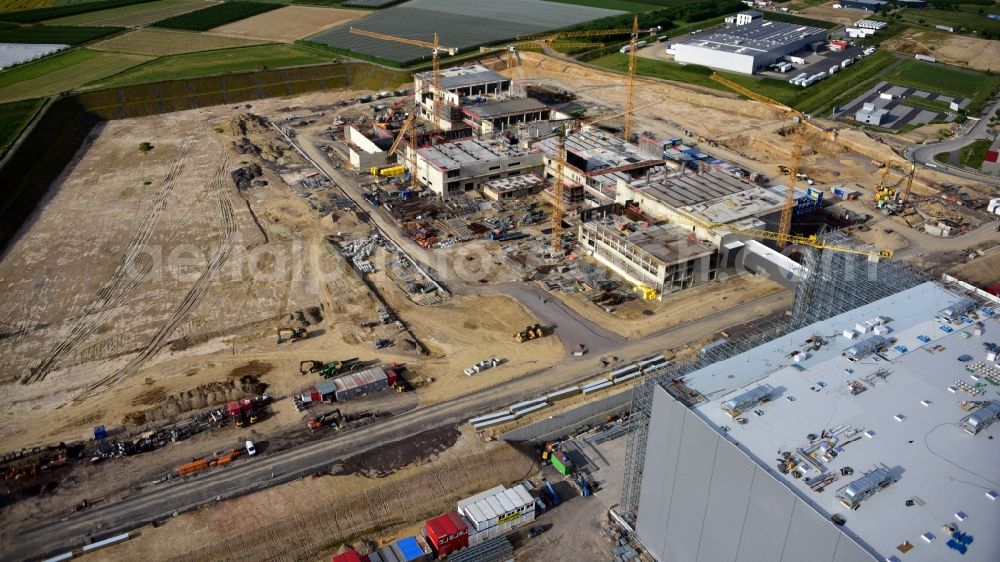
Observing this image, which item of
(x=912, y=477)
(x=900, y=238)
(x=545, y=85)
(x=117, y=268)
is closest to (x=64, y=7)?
(x=545, y=85)

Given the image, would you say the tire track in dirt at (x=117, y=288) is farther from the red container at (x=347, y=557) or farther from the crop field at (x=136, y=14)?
the crop field at (x=136, y=14)

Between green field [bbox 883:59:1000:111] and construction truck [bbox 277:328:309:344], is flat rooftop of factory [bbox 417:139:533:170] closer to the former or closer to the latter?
construction truck [bbox 277:328:309:344]

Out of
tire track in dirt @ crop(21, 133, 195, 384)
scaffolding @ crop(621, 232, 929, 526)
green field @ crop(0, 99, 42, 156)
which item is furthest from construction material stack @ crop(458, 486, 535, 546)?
green field @ crop(0, 99, 42, 156)

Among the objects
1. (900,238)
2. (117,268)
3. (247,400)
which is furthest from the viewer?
(900,238)

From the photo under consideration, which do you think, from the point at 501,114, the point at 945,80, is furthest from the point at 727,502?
the point at 945,80

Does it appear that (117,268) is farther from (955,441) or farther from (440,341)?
(955,441)

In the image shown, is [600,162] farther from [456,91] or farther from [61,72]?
[61,72]
